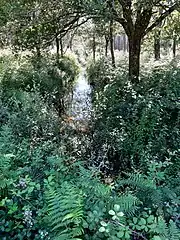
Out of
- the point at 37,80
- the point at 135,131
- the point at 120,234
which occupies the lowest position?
the point at 135,131

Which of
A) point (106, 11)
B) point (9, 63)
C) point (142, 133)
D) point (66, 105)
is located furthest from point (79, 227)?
point (9, 63)

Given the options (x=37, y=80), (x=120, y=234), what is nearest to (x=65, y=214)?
(x=120, y=234)

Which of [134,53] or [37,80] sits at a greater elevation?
[134,53]

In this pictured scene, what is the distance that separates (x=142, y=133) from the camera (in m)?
4.67

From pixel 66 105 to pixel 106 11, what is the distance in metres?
3.75

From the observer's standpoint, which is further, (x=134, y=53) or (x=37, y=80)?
(x=37, y=80)

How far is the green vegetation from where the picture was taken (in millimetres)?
1941

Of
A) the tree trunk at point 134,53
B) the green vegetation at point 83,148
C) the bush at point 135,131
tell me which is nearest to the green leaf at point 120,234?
the green vegetation at point 83,148

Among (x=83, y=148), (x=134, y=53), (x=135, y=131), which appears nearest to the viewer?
(x=135, y=131)

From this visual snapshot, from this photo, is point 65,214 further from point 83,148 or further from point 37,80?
point 37,80

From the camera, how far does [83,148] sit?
5051mm

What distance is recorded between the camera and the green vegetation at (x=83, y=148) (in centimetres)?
194

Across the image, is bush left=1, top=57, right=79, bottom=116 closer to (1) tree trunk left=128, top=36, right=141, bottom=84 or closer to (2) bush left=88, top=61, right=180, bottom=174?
(2) bush left=88, top=61, right=180, bottom=174

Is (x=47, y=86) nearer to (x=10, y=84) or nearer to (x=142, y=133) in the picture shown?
(x=10, y=84)
